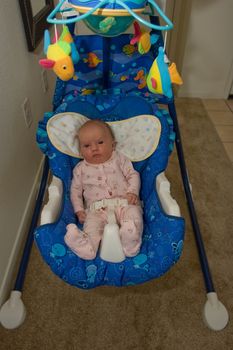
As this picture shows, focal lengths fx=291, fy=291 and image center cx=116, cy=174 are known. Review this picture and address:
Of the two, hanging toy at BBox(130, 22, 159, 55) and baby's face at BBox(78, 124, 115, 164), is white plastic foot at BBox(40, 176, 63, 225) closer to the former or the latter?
baby's face at BBox(78, 124, 115, 164)

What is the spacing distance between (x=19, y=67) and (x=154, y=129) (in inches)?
26.3

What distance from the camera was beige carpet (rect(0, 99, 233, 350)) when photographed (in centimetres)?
104

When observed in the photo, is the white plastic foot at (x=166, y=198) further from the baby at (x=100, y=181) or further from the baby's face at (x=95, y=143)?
the baby's face at (x=95, y=143)

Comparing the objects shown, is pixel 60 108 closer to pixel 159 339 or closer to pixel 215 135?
pixel 159 339

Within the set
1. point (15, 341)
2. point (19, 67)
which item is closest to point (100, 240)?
point (15, 341)

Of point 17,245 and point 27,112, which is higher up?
point 27,112

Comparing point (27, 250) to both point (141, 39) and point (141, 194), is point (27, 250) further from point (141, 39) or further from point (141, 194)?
point (141, 39)

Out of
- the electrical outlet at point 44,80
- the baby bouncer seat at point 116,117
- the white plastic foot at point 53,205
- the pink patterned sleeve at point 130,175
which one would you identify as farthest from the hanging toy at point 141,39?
the electrical outlet at point 44,80

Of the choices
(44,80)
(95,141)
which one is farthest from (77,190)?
(44,80)

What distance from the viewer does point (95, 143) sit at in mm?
1120

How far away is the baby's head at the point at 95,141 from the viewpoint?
1.11 meters

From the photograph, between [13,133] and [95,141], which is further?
[13,133]

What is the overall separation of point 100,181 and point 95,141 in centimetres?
16

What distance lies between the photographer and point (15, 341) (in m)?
1.04
